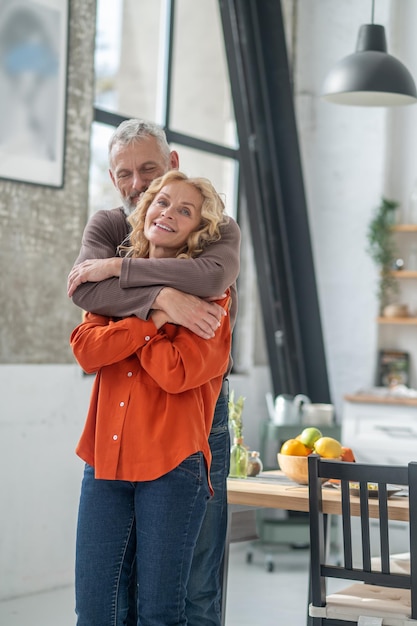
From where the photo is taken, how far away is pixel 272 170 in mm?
6312

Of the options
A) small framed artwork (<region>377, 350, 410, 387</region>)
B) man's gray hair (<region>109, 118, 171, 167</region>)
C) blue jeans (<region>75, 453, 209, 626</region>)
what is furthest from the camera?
small framed artwork (<region>377, 350, 410, 387</region>)

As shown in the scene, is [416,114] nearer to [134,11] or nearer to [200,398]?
[134,11]

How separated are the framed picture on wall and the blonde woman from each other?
7.45 feet

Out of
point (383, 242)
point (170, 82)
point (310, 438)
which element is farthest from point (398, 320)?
point (310, 438)

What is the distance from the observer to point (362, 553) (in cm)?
274

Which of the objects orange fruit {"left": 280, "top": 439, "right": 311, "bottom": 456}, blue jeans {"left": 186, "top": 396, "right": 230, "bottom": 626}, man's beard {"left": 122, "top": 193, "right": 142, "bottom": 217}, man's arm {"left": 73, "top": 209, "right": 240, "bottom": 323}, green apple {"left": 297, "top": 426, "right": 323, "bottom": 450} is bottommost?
blue jeans {"left": 186, "top": 396, "right": 230, "bottom": 626}

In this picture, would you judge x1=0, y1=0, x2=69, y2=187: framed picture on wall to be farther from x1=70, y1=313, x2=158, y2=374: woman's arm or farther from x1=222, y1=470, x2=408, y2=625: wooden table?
x1=70, y1=313, x2=158, y2=374: woman's arm

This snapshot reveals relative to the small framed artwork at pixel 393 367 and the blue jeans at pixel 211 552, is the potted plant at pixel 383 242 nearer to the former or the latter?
the small framed artwork at pixel 393 367

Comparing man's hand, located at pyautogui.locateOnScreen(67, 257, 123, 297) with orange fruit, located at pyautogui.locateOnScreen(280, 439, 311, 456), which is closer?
man's hand, located at pyautogui.locateOnScreen(67, 257, 123, 297)

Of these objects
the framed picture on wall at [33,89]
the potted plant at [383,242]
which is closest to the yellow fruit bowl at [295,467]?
the framed picture on wall at [33,89]

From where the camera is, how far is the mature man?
2.37m

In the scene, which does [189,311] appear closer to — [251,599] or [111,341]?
[111,341]

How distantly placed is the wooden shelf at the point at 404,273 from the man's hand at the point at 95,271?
4156mm

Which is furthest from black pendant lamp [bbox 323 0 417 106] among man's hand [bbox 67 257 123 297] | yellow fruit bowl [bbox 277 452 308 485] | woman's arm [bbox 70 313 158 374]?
woman's arm [bbox 70 313 158 374]
